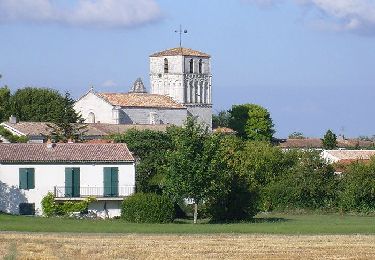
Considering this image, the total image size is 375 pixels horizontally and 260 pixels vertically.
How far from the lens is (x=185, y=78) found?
15875cm

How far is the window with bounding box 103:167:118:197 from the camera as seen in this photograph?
245 feet

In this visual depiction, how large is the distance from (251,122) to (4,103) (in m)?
42.8

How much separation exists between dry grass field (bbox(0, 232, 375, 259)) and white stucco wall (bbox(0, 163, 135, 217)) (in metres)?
20.4

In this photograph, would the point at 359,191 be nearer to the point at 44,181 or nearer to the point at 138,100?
the point at 44,181

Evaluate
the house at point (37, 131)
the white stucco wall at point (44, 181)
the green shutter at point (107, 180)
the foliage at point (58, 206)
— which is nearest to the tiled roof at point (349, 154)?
the house at point (37, 131)

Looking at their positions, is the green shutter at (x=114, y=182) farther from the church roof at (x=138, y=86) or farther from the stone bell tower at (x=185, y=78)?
the church roof at (x=138, y=86)

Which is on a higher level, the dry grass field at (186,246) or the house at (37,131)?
the house at (37,131)

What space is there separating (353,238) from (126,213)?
1995cm

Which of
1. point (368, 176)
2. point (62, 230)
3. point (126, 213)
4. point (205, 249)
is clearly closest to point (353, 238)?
point (205, 249)

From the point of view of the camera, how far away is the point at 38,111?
5084 inches

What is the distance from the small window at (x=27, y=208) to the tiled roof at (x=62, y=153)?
258 centimetres

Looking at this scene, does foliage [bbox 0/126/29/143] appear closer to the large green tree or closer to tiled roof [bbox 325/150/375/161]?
the large green tree

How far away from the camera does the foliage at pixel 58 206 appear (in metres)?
72.9

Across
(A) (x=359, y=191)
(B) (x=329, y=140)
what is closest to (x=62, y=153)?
(A) (x=359, y=191)
